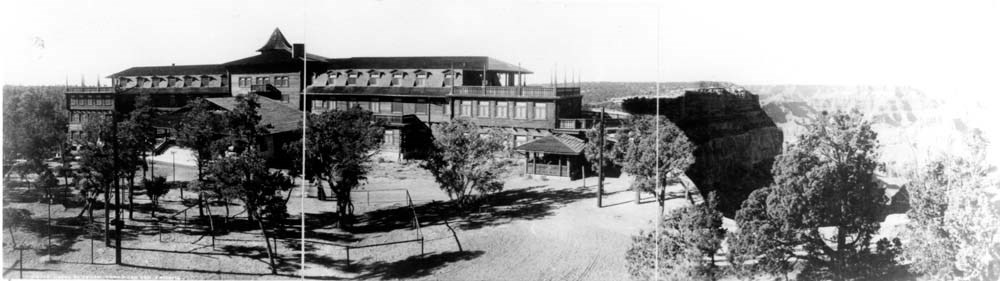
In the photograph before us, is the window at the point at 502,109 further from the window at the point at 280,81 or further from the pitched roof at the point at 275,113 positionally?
the window at the point at 280,81

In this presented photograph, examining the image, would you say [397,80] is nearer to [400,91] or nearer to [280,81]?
[400,91]

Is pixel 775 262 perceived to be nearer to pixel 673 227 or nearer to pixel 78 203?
pixel 673 227

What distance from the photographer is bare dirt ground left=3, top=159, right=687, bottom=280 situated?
45.6 feet

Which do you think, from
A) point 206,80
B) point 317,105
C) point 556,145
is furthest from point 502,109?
point 206,80

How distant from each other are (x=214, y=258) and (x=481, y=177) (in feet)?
24.5

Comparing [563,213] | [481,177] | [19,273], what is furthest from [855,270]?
[19,273]

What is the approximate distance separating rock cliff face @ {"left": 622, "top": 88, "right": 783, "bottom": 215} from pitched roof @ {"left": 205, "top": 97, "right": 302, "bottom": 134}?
38.3 ft

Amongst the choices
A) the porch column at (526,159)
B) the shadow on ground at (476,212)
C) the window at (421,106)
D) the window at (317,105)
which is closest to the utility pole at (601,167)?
the shadow on ground at (476,212)

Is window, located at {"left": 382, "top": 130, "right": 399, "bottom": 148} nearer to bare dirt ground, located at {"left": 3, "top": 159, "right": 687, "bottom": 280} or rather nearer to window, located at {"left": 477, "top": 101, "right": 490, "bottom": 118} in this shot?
window, located at {"left": 477, "top": 101, "right": 490, "bottom": 118}

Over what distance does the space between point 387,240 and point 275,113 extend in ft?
23.9

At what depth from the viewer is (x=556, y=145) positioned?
2375cm

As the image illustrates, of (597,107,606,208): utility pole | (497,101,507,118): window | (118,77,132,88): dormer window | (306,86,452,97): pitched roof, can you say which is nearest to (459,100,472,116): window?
(306,86,452,97): pitched roof

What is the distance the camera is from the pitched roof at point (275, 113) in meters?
19.9

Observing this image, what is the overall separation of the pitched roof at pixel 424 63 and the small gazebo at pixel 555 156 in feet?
9.44
